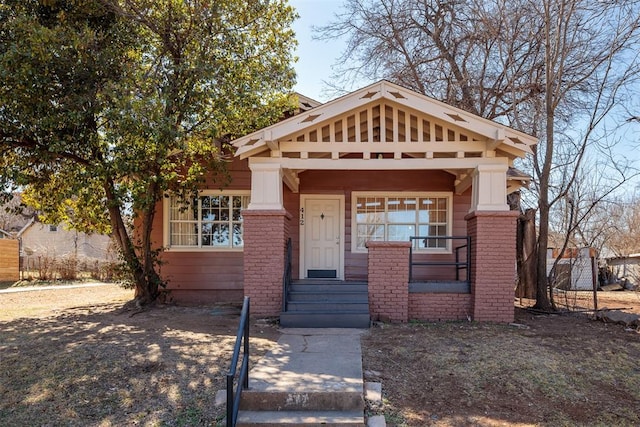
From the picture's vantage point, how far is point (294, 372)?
5238 mm

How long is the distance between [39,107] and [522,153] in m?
8.93

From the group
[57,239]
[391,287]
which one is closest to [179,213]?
[391,287]

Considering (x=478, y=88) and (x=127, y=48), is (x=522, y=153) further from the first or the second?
(x=127, y=48)

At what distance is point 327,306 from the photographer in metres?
8.22

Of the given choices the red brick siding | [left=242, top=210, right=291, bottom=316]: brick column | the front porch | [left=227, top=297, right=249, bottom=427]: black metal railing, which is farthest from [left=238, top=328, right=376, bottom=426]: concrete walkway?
the red brick siding

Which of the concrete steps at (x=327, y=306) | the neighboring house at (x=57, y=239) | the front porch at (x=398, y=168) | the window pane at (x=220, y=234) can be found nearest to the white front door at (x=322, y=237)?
the concrete steps at (x=327, y=306)

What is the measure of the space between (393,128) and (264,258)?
338 centimetres

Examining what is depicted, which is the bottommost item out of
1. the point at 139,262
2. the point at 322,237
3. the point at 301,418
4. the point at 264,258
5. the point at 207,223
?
the point at 301,418

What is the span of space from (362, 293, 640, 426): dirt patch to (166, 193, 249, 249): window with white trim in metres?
4.79

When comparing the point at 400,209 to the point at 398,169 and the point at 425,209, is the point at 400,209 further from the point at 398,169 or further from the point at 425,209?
the point at 398,169

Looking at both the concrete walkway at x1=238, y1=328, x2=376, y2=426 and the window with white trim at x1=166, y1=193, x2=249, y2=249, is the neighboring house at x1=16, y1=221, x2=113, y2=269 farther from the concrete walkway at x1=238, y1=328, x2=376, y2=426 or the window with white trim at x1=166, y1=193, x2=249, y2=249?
the concrete walkway at x1=238, y1=328, x2=376, y2=426

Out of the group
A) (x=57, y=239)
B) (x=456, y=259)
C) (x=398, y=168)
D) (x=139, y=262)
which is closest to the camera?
(x=398, y=168)

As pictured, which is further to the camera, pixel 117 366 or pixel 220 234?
pixel 220 234

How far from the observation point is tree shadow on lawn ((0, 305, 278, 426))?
455cm
